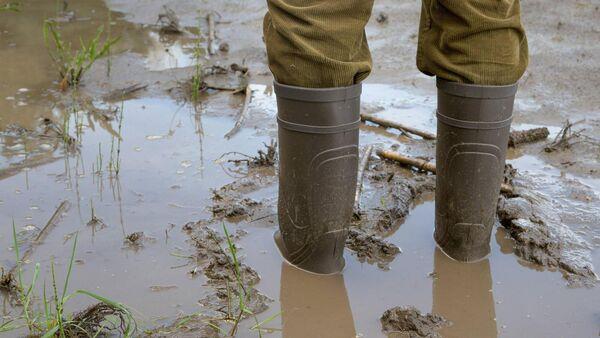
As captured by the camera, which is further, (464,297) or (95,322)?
(464,297)

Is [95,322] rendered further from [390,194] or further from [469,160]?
[390,194]

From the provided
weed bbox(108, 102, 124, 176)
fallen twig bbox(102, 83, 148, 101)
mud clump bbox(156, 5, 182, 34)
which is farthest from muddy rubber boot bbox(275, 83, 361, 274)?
mud clump bbox(156, 5, 182, 34)

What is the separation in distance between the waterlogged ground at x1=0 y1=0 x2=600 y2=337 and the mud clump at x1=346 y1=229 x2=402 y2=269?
0.09 feet

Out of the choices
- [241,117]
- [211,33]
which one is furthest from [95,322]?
[211,33]

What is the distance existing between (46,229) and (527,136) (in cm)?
198

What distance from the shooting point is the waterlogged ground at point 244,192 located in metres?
2.13

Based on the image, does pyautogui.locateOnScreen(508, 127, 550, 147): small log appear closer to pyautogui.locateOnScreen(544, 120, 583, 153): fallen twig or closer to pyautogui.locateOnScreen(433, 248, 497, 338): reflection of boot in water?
pyautogui.locateOnScreen(544, 120, 583, 153): fallen twig

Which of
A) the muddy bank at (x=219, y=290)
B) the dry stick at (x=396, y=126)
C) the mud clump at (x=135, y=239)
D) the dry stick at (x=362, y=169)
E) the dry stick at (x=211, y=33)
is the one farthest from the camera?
the dry stick at (x=211, y=33)

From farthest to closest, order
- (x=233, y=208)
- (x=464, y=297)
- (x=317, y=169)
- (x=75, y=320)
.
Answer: (x=233, y=208), (x=464, y=297), (x=317, y=169), (x=75, y=320)

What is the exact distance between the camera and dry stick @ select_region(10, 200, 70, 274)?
232cm

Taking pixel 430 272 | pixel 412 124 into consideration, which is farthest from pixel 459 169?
pixel 412 124

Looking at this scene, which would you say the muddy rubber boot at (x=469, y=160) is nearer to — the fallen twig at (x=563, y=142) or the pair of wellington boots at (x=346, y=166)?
the pair of wellington boots at (x=346, y=166)

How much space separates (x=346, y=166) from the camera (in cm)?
212

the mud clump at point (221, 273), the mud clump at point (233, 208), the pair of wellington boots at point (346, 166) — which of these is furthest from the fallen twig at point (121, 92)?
the pair of wellington boots at point (346, 166)
